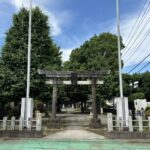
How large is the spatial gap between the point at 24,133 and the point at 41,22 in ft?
48.1

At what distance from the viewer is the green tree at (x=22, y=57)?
86.3 ft

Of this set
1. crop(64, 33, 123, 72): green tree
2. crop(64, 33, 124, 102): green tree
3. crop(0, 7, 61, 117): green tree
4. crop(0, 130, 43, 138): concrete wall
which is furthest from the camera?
crop(64, 33, 123, 72): green tree

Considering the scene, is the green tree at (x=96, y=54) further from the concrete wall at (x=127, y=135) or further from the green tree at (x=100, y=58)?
the concrete wall at (x=127, y=135)

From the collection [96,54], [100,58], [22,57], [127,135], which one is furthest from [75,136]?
[96,54]

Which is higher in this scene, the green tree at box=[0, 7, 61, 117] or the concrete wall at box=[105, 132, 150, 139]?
the green tree at box=[0, 7, 61, 117]

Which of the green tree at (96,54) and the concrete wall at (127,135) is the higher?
the green tree at (96,54)

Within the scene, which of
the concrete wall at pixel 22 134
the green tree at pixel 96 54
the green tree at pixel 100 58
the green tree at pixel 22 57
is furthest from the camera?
the green tree at pixel 96 54

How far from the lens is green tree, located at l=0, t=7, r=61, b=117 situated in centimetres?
2630

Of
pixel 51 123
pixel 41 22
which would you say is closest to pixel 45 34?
pixel 41 22

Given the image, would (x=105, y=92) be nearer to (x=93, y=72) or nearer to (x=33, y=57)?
(x=33, y=57)

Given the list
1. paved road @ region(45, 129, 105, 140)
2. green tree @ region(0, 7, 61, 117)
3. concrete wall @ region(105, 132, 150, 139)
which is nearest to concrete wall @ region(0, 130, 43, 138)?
paved road @ region(45, 129, 105, 140)

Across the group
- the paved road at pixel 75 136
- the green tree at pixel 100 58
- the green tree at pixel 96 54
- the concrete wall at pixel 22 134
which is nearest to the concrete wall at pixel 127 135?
the paved road at pixel 75 136

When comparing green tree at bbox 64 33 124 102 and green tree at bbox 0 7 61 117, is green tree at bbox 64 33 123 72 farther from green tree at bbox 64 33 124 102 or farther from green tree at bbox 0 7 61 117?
green tree at bbox 0 7 61 117

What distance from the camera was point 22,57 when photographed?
1048 inches
